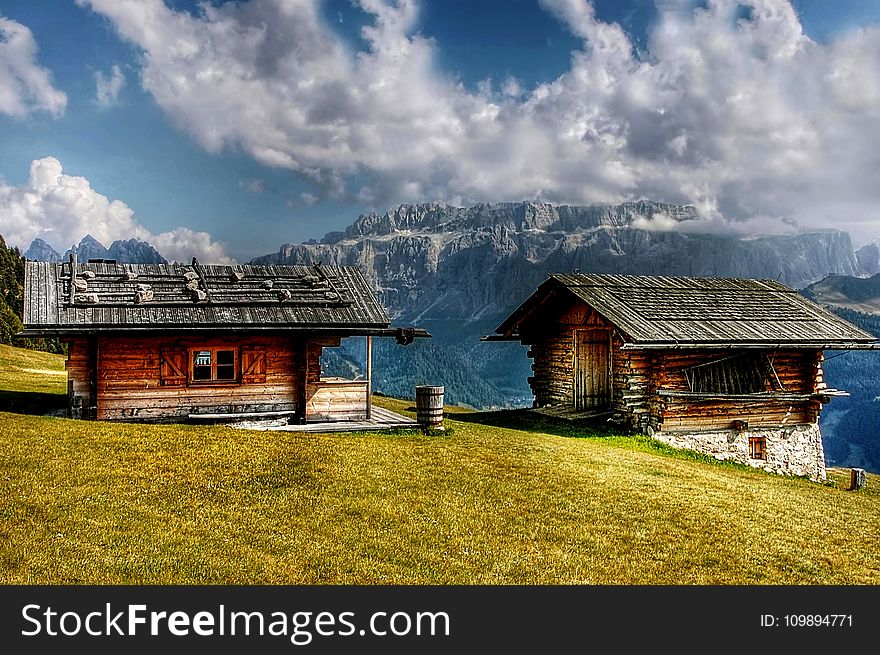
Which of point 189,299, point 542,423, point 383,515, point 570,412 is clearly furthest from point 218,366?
point 570,412

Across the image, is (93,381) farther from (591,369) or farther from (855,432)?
(855,432)

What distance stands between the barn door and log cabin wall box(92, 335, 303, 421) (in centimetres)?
1250

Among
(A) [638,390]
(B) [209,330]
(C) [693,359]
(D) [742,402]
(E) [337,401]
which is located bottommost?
(D) [742,402]

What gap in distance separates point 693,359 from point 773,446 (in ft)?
18.0

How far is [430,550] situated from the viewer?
1185cm

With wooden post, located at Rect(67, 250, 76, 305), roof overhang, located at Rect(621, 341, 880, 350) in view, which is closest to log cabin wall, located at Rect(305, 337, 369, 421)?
wooden post, located at Rect(67, 250, 76, 305)

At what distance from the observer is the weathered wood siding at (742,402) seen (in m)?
27.5

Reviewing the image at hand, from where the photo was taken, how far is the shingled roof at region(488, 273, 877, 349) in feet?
89.6

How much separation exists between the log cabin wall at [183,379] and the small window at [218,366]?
A: 14cm

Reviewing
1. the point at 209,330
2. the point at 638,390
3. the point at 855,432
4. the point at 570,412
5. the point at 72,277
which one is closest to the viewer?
the point at 209,330

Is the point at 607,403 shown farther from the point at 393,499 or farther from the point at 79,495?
the point at 79,495

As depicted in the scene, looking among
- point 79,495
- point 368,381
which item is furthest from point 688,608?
point 368,381

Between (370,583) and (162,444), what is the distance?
989cm

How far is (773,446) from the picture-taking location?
29859 millimetres
